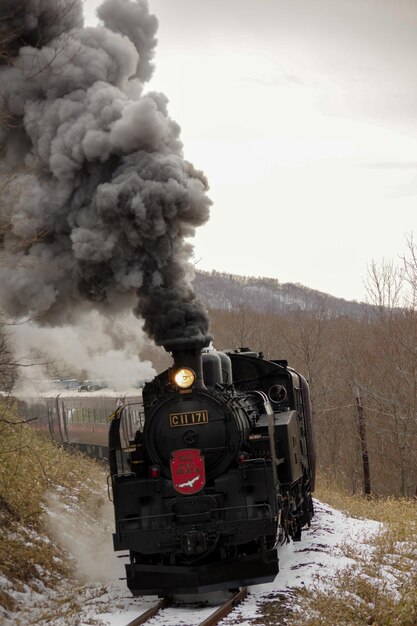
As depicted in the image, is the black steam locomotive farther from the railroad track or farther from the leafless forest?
the leafless forest

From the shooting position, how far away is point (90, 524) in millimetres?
15258

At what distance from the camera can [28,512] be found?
13102 mm

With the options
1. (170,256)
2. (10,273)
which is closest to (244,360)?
(170,256)

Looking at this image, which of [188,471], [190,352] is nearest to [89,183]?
[190,352]

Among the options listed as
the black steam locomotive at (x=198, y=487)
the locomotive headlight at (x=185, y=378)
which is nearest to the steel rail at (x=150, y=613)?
the black steam locomotive at (x=198, y=487)

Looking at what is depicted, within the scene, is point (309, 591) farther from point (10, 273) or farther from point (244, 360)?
point (10, 273)

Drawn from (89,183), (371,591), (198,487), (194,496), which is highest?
(89,183)

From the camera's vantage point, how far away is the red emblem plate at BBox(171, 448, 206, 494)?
9797mm

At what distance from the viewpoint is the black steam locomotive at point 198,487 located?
951cm

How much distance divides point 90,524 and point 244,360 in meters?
5.30

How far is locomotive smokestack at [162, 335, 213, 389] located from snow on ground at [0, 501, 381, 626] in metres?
2.74

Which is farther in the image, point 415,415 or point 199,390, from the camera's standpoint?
point 415,415

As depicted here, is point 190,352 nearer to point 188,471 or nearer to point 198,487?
point 188,471

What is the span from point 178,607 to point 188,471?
1.63 m
